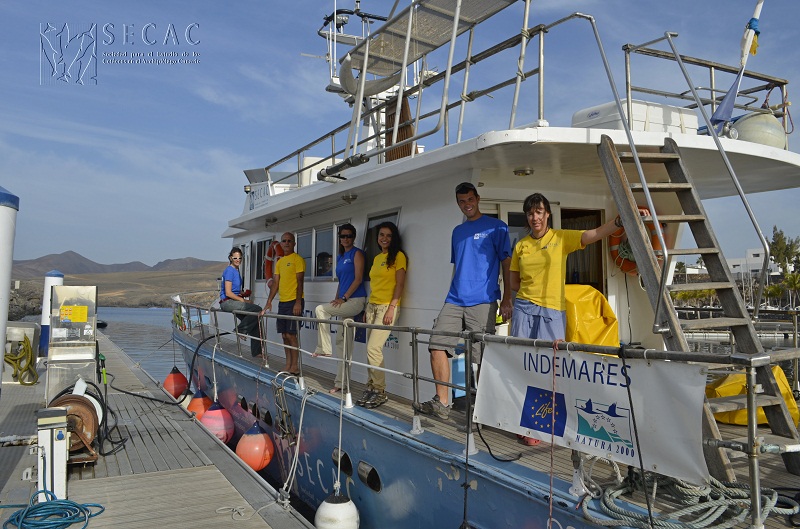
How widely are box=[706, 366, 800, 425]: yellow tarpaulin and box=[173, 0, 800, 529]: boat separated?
0.24 metres

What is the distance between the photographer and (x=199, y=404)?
891 cm

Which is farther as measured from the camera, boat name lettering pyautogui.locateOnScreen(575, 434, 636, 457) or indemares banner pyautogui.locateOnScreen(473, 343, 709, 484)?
boat name lettering pyautogui.locateOnScreen(575, 434, 636, 457)

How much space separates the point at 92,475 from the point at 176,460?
0.79m

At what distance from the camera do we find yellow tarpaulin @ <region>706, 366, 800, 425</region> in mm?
4566

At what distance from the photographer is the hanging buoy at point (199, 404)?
8773mm

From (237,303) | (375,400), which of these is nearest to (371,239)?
(375,400)

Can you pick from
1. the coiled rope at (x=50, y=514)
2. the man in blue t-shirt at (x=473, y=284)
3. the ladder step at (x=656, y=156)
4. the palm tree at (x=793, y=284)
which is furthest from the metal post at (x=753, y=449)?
the palm tree at (x=793, y=284)

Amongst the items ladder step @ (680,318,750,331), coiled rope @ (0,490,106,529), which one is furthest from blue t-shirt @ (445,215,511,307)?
coiled rope @ (0,490,106,529)

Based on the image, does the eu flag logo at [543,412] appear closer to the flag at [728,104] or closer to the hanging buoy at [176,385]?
the flag at [728,104]

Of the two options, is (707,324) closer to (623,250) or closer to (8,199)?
(623,250)

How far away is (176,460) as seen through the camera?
6.08 meters

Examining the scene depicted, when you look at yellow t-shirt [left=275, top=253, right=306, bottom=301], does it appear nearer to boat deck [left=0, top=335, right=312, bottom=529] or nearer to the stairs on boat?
boat deck [left=0, top=335, right=312, bottom=529]

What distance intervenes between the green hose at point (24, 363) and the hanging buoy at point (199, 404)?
13.1 ft

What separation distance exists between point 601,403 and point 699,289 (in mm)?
1373
